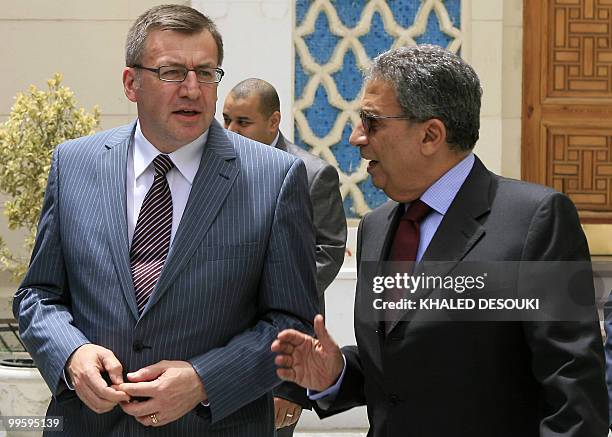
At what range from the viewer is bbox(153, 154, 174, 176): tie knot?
3.13m

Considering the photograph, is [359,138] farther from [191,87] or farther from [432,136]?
[191,87]

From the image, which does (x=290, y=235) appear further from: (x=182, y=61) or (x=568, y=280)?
(x=568, y=280)

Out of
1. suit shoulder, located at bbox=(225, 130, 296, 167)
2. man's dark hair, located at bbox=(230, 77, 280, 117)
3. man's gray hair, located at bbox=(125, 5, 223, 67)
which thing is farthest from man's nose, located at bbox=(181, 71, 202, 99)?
man's dark hair, located at bbox=(230, 77, 280, 117)

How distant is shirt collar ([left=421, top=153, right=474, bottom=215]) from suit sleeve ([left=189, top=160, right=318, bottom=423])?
42 centimetres

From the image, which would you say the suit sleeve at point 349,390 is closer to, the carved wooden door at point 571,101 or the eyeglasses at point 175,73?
the eyeglasses at point 175,73

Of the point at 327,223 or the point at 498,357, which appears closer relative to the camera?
the point at 498,357

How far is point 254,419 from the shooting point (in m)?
3.07

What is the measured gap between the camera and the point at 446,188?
2.83 metres

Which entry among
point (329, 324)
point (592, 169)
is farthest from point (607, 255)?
Answer: point (329, 324)

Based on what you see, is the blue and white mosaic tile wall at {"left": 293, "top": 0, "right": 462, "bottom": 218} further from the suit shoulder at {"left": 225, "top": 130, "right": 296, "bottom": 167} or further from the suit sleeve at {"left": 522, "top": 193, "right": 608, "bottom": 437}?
the suit sleeve at {"left": 522, "top": 193, "right": 608, "bottom": 437}

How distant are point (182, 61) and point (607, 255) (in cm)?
576

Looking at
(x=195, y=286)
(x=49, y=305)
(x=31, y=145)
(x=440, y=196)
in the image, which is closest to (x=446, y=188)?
(x=440, y=196)

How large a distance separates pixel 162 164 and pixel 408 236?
0.76 m

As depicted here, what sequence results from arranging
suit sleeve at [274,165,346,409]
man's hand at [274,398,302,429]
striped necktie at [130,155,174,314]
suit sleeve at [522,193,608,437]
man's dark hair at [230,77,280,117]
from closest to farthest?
suit sleeve at [522,193,608,437] → striped necktie at [130,155,174,314] → man's hand at [274,398,302,429] → suit sleeve at [274,165,346,409] → man's dark hair at [230,77,280,117]
